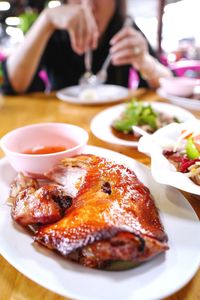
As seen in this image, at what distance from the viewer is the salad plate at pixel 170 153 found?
30.8 inches

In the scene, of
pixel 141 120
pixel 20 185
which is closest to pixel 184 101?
pixel 141 120

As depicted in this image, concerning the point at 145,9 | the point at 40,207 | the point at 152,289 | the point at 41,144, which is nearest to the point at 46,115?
the point at 41,144

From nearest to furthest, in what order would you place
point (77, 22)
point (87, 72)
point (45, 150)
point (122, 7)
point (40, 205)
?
point (40, 205) → point (45, 150) → point (77, 22) → point (87, 72) → point (122, 7)

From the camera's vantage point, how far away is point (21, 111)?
181 centimetres

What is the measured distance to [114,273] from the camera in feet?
1.85

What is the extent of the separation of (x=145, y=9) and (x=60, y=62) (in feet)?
16.1

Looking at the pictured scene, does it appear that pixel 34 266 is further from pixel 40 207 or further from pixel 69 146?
pixel 69 146

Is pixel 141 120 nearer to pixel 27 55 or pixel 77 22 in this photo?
pixel 77 22

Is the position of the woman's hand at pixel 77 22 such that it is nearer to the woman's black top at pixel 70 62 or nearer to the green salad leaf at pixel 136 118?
the woman's black top at pixel 70 62

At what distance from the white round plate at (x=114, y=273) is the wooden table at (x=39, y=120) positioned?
0.06 m

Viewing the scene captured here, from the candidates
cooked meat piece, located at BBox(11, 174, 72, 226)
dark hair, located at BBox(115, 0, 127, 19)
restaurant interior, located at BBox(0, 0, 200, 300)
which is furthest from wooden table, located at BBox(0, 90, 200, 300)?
dark hair, located at BBox(115, 0, 127, 19)

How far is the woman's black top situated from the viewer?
2.76 m

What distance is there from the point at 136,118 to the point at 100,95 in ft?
2.23

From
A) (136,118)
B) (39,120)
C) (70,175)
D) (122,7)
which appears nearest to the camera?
(70,175)
